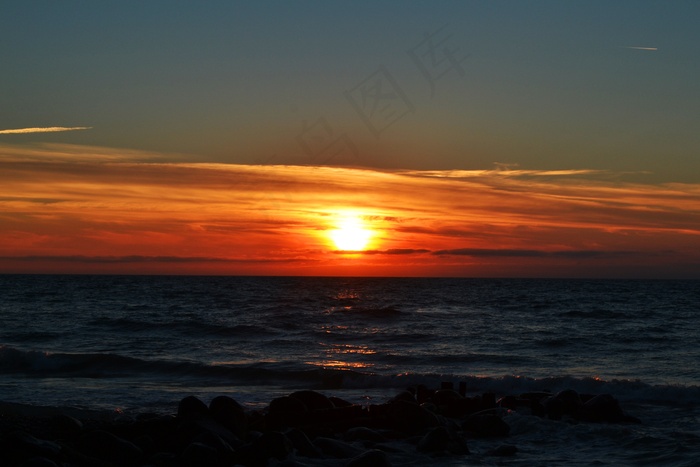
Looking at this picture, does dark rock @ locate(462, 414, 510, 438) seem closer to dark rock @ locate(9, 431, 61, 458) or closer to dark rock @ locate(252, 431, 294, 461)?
dark rock @ locate(252, 431, 294, 461)

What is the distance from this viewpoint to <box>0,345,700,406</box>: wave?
67.0 feet

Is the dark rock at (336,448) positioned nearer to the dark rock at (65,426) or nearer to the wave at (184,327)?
the dark rock at (65,426)

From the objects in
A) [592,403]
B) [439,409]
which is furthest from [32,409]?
[592,403]

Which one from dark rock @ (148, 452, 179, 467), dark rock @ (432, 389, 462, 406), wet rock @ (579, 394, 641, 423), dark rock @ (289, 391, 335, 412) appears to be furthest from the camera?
dark rock @ (432, 389, 462, 406)

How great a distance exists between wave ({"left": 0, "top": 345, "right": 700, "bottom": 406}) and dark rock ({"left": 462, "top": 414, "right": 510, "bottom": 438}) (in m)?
6.48

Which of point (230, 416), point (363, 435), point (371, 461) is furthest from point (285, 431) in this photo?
point (371, 461)

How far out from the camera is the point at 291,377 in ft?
75.7

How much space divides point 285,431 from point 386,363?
1403cm

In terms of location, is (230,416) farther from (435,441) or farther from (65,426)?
(435,441)

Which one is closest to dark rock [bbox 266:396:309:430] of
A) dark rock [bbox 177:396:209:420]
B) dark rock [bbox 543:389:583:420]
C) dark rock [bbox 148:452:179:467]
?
dark rock [bbox 177:396:209:420]

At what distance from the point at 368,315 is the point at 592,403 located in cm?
3418

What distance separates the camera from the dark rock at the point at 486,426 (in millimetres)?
13984

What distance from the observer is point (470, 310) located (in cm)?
5416

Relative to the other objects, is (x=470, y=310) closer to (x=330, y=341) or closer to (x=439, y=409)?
(x=330, y=341)
